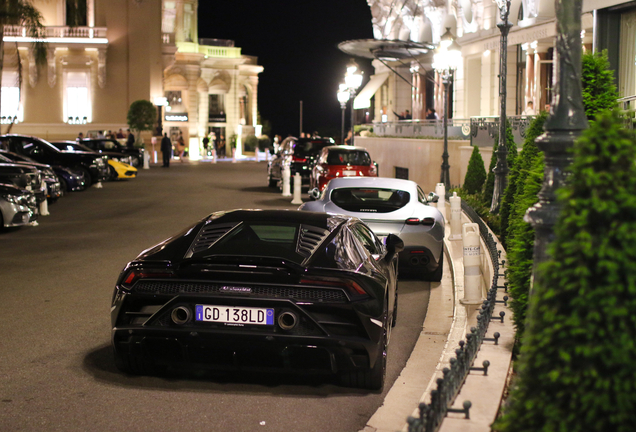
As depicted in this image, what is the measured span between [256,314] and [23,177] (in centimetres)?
1539

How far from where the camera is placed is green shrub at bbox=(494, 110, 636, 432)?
281 centimetres

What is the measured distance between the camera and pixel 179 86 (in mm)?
68688

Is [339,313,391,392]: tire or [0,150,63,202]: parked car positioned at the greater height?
[0,150,63,202]: parked car

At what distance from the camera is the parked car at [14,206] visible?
1644 cm

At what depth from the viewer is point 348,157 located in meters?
23.5

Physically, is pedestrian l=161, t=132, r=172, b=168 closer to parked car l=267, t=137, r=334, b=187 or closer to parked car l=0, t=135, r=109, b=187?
parked car l=0, t=135, r=109, b=187

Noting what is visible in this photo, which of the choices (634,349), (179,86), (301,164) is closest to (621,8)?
(301,164)

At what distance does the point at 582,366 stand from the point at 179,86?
68.1 m

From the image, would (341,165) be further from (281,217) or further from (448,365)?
(448,365)

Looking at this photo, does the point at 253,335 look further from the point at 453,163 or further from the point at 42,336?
the point at 453,163

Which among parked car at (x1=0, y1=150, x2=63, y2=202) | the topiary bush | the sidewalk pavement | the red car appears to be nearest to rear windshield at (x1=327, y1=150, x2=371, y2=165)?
the red car

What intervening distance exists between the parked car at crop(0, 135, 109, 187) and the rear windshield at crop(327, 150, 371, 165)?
11.0 metres

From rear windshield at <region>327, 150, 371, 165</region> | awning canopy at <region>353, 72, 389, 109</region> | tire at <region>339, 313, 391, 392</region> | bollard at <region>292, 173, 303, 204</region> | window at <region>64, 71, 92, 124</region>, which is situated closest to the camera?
tire at <region>339, 313, 391, 392</region>

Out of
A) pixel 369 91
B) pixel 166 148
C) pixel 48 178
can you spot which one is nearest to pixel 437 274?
Answer: pixel 48 178
